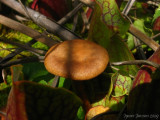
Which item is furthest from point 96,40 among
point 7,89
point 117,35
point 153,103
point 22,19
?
point 22,19

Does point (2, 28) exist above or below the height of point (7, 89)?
above

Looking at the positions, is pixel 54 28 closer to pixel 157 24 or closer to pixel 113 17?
pixel 113 17

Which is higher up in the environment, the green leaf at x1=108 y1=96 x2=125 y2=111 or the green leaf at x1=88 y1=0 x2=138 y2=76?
the green leaf at x1=88 y1=0 x2=138 y2=76

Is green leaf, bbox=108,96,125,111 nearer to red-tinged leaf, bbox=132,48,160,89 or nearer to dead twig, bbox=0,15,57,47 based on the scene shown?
red-tinged leaf, bbox=132,48,160,89

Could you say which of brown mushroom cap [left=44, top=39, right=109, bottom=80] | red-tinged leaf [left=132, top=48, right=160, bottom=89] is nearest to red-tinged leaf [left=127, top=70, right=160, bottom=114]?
red-tinged leaf [left=132, top=48, right=160, bottom=89]

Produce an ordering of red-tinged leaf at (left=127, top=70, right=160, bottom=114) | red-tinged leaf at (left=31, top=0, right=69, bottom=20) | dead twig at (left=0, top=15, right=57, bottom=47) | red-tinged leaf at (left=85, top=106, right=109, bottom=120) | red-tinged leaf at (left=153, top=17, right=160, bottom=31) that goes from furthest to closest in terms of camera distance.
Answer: red-tinged leaf at (left=31, top=0, right=69, bottom=20), red-tinged leaf at (left=153, top=17, right=160, bottom=31), dead twig at (left=0, top=15, right=57, bottom=47), red-tinged leaf at (left=85, top=106, right=109, bottom=120), red-tinged leaf at (left=127, top=70, right=160, bottom=114)

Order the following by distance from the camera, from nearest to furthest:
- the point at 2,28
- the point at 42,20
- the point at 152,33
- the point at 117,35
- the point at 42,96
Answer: the point at 42,96
the point at 117,35
the point at 42,20
the point at 152,33
the point at 2,28

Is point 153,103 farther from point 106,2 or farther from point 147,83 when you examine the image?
point 106,2
